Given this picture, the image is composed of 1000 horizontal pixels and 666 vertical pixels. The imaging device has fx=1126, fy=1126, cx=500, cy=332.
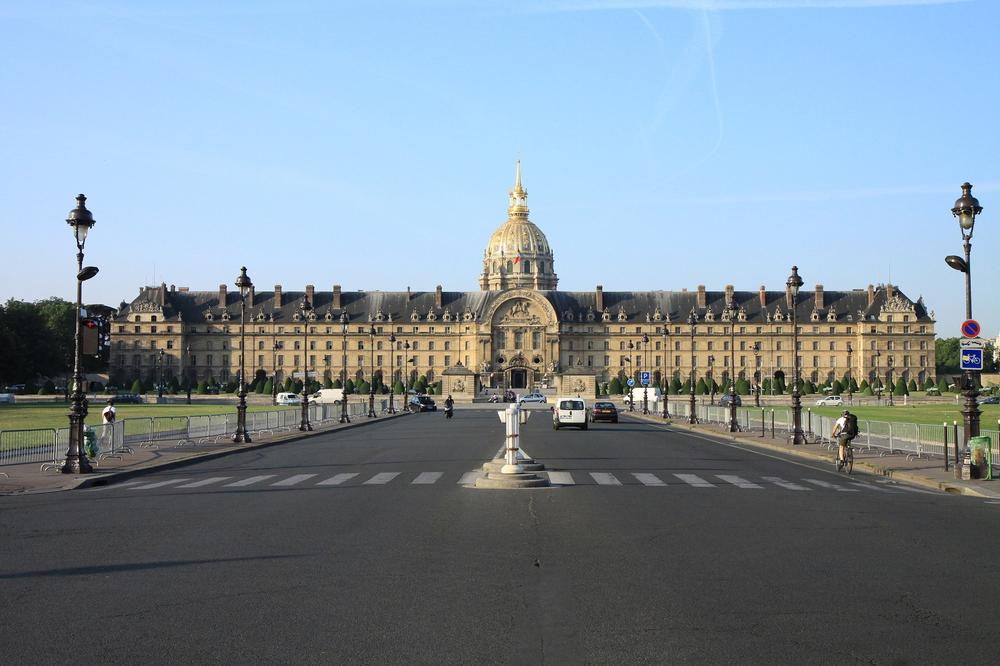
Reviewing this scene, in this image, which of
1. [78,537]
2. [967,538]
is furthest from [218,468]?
[967,538]

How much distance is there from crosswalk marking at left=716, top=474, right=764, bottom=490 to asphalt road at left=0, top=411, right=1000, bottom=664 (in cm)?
77

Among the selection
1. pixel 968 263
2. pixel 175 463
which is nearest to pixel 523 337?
pixel 175 463

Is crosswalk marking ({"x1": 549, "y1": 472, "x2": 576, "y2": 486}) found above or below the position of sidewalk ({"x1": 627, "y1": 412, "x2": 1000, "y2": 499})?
above

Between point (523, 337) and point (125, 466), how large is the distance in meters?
135

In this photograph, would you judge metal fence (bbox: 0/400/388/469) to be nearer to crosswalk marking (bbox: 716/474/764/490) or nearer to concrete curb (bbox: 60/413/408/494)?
concrete curb (bbox: 60/413/408/494)

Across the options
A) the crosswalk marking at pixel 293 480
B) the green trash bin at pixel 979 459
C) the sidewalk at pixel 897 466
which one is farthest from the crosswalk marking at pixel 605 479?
the green trash bin at pixel 979 459

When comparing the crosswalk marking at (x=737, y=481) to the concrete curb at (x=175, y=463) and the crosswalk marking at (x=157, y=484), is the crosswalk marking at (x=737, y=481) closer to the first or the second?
the crosswalk marking at (x=157, y=484)

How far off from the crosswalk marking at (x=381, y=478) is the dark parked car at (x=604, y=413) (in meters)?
40.3

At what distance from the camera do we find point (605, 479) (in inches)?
962

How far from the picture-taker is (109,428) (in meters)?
31.8

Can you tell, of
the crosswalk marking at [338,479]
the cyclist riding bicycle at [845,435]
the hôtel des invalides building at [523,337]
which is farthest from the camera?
the hôtel des invalides building at [523,337]

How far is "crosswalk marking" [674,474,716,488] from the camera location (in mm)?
23125

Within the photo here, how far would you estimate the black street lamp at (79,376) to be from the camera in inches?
1032

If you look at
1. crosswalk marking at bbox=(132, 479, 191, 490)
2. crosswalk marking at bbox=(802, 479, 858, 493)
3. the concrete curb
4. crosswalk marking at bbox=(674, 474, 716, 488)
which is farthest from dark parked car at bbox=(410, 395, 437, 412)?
crosswalk marking at bbox=(802, 479, 858, 493)
